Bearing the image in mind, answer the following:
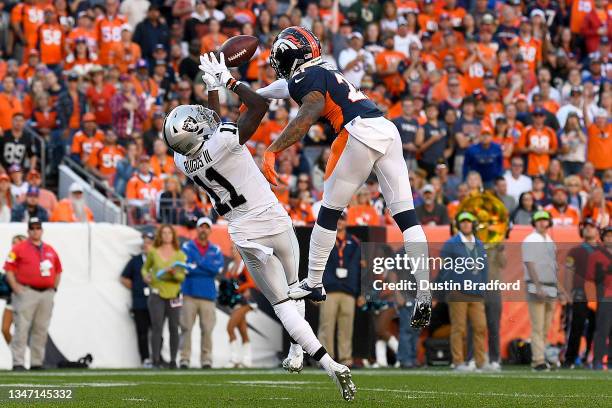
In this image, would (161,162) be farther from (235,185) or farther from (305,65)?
(305,65)

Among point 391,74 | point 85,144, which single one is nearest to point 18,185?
point 85,144

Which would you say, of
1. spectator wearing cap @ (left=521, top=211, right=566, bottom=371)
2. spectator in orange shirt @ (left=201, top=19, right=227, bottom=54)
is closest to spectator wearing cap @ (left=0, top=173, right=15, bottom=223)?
Result: spectator in orange shirt @ (left=201, top=19, right=227, bottom=54)

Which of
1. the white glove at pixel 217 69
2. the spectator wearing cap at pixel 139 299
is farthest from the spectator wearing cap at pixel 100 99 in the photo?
the white glove at pixel 217 69

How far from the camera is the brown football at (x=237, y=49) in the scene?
9.27 metres

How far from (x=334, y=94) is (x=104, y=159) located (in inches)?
368

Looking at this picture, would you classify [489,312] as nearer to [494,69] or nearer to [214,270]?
[214,270]

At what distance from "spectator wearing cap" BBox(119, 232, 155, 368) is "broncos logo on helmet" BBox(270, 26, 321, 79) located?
7.12 metres

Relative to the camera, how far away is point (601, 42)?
75.4 feet

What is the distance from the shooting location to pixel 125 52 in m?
19.8

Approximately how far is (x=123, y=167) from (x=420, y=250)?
29.2ft

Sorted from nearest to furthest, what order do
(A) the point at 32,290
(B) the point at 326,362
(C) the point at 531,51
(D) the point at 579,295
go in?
(B) the point at 326,362 → (D) the point at 579,295 → (A) the point at 32,290 → (C) the point at 531,51

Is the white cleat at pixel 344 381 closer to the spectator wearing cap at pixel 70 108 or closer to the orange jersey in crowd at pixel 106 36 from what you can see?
the spectator wearing cap at pixel 70 108

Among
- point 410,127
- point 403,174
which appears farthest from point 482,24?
point 403,174

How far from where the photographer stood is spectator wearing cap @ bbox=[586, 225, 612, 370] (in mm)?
13992
